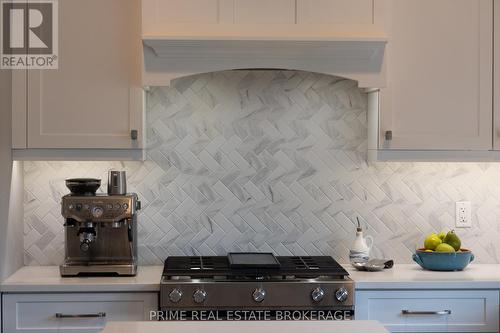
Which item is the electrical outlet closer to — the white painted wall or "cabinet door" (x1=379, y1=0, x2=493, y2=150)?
"cabinet door" (x1=379, y1=0, x2=493, y2=150)

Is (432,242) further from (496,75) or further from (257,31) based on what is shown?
(257,31)

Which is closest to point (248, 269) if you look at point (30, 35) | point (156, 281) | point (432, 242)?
point (156, 281)

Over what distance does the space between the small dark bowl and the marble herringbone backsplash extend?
335 millimetres

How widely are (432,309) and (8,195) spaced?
1.96m

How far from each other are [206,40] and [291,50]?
0.38 m

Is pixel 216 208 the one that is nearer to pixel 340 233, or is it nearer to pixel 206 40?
pixel 340 233

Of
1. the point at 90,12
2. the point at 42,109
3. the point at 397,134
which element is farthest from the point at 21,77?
the point at 397,134

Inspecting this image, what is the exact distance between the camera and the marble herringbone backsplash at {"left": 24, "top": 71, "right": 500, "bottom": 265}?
375 cm

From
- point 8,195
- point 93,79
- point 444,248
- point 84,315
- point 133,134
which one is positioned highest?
point 93,79

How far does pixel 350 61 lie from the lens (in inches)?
134

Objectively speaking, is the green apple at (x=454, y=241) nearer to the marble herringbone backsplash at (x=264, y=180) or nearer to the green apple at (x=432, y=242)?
the green apple at (x=432, y=242)

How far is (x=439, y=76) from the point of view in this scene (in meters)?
3.47

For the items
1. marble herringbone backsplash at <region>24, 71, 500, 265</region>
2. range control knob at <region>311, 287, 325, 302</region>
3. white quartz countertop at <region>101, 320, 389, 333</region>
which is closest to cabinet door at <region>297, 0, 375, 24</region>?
marble herringbone backsplash at <region>24, 71, 500, 265</region>

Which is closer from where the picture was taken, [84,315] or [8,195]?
[84,315]
